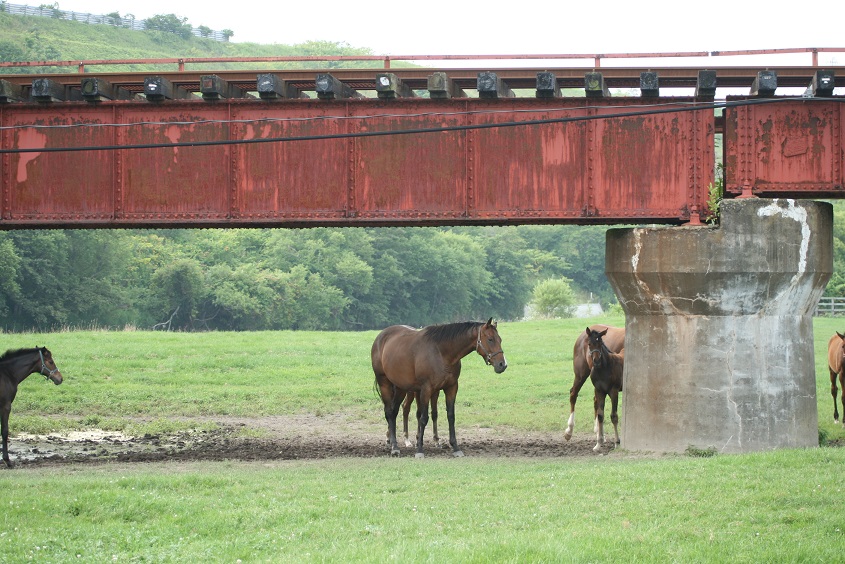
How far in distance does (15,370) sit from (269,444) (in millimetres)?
4724

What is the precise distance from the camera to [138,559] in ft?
29.7

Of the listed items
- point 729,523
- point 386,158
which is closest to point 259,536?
point 729,523

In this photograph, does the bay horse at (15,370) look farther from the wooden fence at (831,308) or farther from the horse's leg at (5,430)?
the wooden fence at (831,308)

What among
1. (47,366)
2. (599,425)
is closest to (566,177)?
(599,425)

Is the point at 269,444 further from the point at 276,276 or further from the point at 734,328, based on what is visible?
the point at 276,276

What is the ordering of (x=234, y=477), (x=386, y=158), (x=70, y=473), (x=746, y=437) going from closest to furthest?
1. (x=234, y=477)
2. (x=70, y=473)
3. (x=746, y=437)
4. (x=386, y=158)

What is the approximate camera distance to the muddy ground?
16859mm

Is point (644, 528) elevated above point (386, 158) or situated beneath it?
situated beneath

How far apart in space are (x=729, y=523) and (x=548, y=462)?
5.33 meters

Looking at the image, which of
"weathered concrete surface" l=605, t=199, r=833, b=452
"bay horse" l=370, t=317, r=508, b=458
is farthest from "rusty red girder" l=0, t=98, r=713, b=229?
"bay horse" l=370, t=317, r=508, b=458

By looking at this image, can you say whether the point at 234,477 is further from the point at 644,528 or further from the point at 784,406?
the point at 784,406

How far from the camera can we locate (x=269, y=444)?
1859 centimetres

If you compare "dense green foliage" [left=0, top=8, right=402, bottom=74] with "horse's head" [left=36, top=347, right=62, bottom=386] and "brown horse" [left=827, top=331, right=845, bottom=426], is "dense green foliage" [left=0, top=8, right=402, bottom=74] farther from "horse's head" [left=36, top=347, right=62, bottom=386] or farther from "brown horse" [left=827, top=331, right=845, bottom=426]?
"brown horse" [left=827, top=331, right=845, bottom=426]

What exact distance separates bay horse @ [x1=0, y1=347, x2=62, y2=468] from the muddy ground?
36.3 inches
